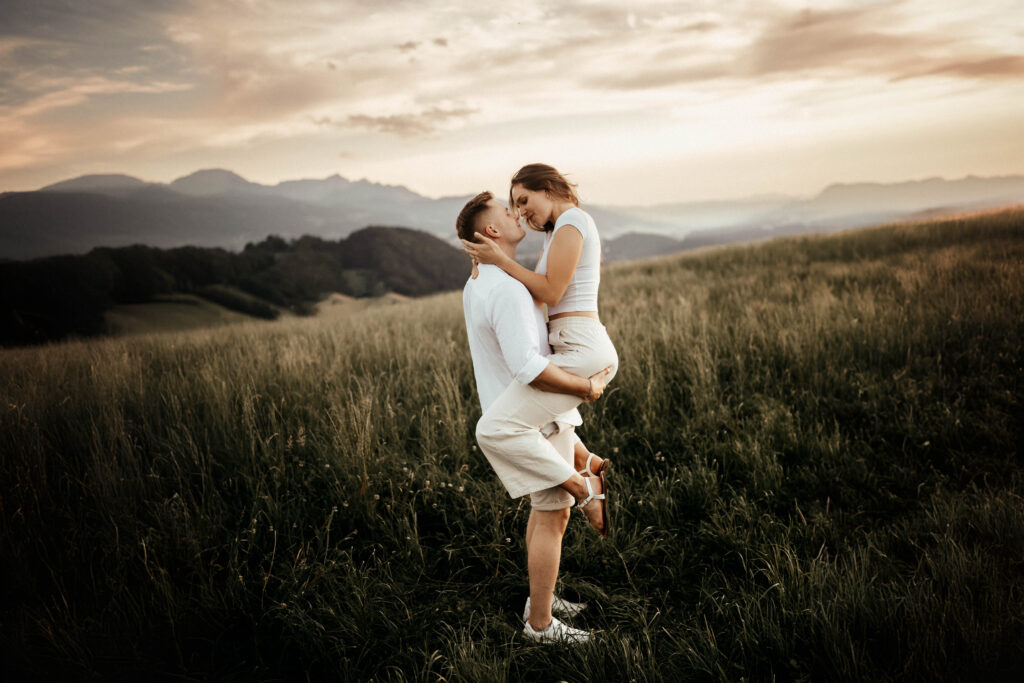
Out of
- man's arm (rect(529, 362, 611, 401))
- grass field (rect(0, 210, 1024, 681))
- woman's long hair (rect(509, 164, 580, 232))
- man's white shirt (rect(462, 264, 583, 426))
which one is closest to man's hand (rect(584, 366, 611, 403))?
man's arm (rect(529, 362, 611, 401))

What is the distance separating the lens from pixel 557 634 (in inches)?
81.1

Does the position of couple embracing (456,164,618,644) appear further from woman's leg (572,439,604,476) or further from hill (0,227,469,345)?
hill (0,227,469,345)

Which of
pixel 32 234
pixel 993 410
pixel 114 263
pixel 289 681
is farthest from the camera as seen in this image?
pixel 114 263

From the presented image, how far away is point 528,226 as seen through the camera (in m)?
2.15

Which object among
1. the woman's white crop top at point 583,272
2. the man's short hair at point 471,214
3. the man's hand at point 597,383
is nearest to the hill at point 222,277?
the man's short hair at point 471,214

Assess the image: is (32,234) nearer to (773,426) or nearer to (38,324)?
(38,324)

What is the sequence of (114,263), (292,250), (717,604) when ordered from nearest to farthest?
(717,604)
(114,263)
(292,250)

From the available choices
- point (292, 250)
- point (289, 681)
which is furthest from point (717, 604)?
point (292, 250)

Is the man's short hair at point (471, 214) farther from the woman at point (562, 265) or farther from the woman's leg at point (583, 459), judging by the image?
the woman's leg at point (583, 459)

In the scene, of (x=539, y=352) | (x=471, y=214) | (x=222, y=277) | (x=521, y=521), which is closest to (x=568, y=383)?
(x=539, y=352)

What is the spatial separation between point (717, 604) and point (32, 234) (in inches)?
566

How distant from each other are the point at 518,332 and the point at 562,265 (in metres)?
0.34

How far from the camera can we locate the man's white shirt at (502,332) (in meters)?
1.77

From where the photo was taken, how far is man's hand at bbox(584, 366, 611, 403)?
190 centimetres
